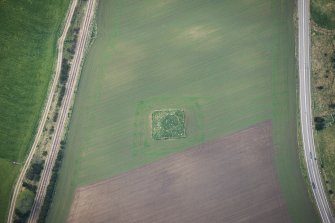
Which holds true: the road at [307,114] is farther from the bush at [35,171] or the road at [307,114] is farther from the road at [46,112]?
the bush at [35,171]

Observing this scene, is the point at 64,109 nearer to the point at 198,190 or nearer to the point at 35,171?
the point at 35,171

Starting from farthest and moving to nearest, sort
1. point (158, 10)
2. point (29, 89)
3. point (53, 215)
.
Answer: point (158, 10) → point (29, 89) → point (53, 215)

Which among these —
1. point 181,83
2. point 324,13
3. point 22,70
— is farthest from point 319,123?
point 22,70

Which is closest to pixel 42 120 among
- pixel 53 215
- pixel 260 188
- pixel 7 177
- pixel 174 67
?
pixel 7 177

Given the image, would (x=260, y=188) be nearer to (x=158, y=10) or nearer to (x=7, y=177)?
(x=158, y=10)

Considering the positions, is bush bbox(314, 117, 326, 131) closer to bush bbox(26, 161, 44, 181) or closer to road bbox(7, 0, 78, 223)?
road bbox(7, 0, 78, 223)

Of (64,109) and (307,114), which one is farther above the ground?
(64,109)

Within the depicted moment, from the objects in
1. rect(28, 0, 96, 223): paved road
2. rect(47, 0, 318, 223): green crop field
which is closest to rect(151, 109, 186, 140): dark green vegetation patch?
rect(47, 0, 318, 223): green crop field

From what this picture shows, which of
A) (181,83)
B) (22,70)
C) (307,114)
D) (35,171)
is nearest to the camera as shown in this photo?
(35,171)
